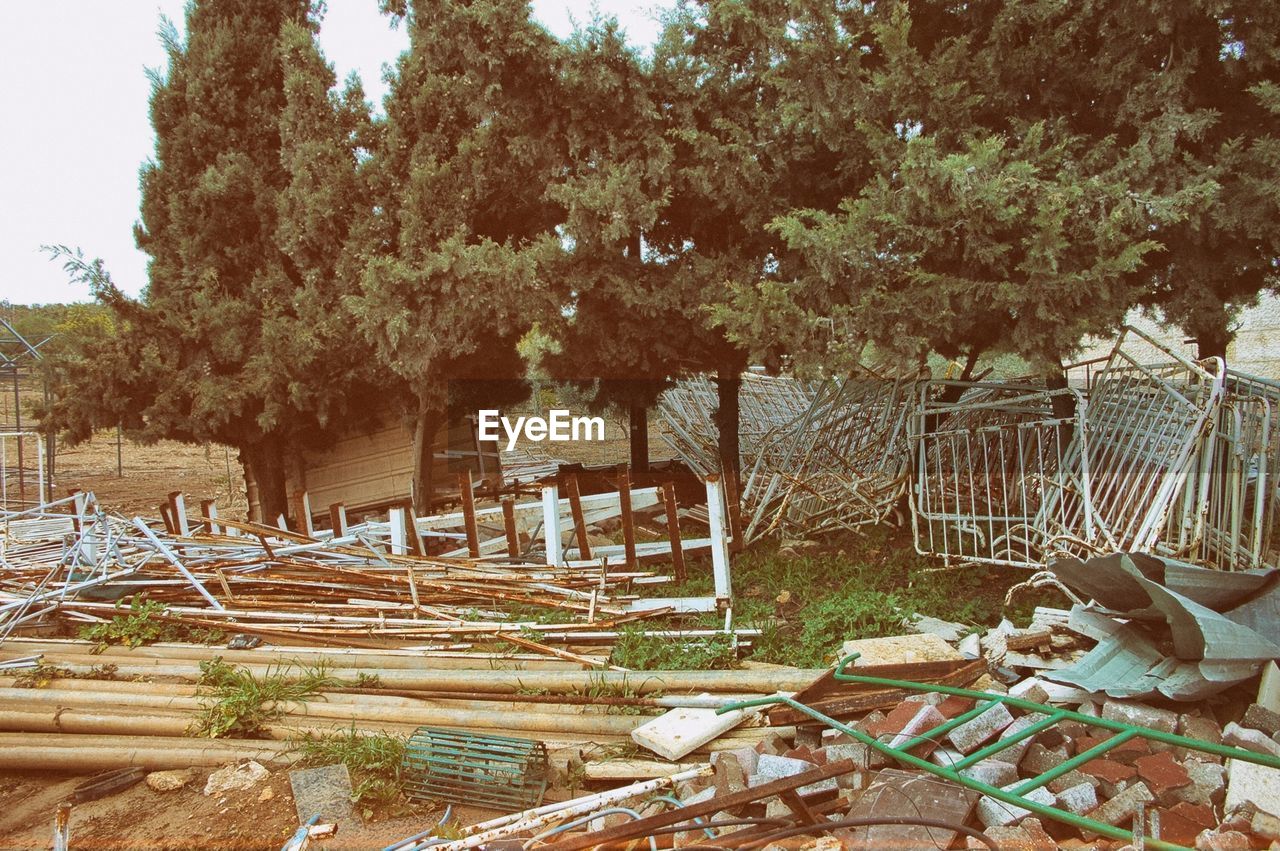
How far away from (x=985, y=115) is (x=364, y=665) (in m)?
6.51

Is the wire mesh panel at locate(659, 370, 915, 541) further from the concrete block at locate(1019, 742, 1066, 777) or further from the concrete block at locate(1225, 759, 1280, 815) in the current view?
the concrete block at locate(1225, 759, 1280, 815)

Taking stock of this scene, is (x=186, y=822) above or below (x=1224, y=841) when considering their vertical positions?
below

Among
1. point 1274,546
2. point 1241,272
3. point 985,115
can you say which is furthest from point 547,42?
point 1274,546

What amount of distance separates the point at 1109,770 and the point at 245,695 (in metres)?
4.25

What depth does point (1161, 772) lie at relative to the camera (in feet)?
9.75

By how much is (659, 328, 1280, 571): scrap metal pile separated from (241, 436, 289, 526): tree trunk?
6.40 meters

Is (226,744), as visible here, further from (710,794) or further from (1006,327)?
(1006,327)

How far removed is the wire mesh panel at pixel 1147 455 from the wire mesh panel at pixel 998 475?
0.52ft

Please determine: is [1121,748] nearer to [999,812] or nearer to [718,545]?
[999,812]

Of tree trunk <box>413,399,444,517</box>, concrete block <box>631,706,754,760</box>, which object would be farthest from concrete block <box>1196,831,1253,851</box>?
tree trunk <box>413,399,444,517</box>

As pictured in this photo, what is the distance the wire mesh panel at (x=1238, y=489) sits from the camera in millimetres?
4762

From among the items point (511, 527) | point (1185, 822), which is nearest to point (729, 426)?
point (511, 527)

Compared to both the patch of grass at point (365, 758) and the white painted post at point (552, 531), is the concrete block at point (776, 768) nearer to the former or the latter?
the patch of grass at point (365, 758)

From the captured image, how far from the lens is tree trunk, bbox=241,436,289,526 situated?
10578 millimetres
